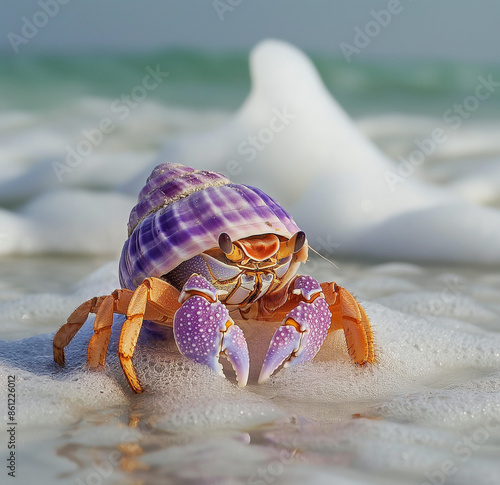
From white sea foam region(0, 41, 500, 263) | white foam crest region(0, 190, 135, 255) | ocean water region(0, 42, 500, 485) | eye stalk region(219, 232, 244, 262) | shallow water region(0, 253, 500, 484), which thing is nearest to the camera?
shallow water region(0, 253, 500, 484)

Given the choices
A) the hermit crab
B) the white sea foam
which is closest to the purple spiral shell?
the hermit crab

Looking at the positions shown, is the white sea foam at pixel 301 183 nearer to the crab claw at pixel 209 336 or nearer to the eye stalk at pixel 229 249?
the eye stalk at pixel 229 249

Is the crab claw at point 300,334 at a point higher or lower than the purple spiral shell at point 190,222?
lower

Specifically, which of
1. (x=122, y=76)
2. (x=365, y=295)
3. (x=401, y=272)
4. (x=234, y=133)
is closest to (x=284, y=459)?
(x=365, y=295)

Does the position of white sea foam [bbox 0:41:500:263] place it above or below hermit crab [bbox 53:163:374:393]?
below

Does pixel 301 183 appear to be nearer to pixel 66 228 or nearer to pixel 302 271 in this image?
pixel 302 271

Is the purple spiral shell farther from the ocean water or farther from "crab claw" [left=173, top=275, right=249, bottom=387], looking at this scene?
the ocean water

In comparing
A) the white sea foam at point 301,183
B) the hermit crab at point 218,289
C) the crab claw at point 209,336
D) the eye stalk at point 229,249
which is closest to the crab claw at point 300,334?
the hermit crab at point 218,289

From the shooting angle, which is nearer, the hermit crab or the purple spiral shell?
the hermit crab
